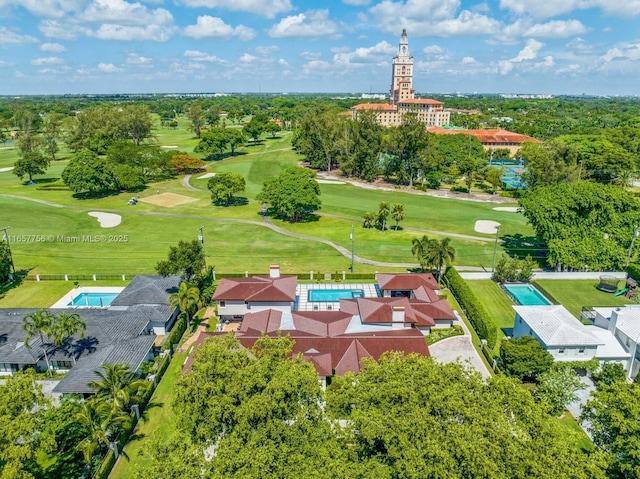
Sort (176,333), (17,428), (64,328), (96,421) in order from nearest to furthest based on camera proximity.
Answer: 1. (17,428)
2. (96,421)
3. (64,328)
4. (176,333)

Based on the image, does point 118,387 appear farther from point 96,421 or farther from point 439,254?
point 439,254

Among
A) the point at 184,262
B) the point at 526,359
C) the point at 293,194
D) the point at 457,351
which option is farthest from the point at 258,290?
the point at 293,194

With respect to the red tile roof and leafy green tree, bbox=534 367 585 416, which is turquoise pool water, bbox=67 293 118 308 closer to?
the red tile roof

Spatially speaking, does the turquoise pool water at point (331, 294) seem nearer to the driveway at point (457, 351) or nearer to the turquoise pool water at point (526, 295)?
the driveway at point (457, 351)

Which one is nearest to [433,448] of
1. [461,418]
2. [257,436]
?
[461,418]

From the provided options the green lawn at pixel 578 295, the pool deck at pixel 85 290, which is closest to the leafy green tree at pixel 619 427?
the green lawn at pixel 578 295

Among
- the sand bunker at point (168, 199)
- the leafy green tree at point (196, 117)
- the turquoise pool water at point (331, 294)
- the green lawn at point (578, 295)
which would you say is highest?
the leafy green tree at point (196, 117)

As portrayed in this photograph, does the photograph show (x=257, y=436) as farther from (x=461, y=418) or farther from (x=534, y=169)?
(x=534, y=169)
